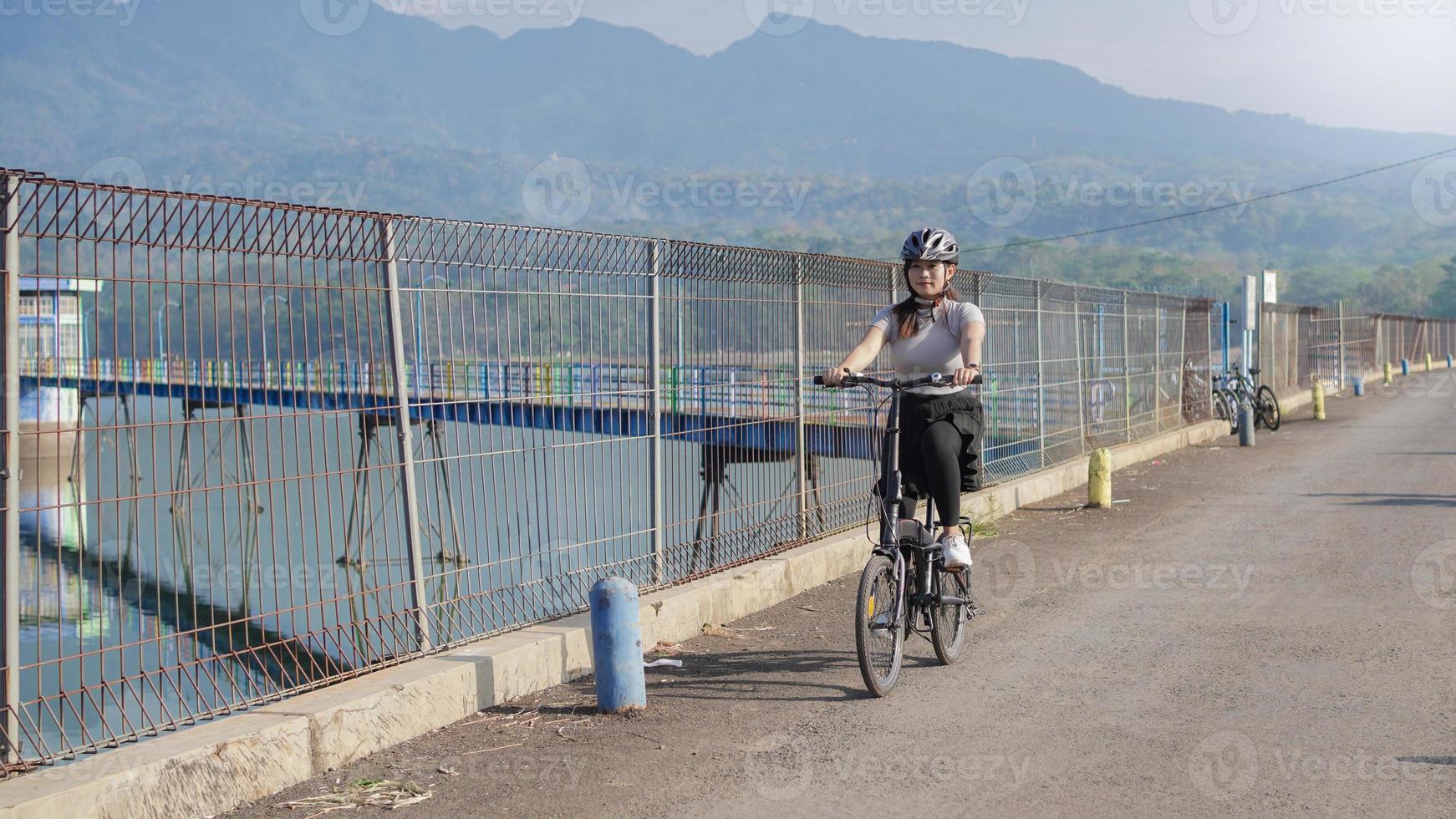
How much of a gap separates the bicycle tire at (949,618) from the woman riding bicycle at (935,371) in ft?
0.89

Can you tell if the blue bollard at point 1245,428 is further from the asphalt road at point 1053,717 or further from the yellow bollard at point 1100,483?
the asphalt road at point 1053,717

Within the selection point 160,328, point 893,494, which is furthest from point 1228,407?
point 160,328

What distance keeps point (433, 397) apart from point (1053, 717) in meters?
3.46

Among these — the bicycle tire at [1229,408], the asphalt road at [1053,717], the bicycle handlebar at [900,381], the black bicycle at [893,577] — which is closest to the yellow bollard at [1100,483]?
the asphalt road at [1053,717]

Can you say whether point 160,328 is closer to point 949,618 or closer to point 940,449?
point 940,449

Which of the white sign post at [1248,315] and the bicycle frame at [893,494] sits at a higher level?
the white sign post at [1248,315]

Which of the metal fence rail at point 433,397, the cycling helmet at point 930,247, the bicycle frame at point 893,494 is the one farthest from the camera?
the cycling helmet at point 930,247

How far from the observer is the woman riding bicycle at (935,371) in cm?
665

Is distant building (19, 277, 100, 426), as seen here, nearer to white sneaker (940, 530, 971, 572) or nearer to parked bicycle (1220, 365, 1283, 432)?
white sneaker (940, 530, 971, 572)

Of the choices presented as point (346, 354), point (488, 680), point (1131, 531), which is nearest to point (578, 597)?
point (488, 680)

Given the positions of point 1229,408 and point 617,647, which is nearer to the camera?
point 617,647

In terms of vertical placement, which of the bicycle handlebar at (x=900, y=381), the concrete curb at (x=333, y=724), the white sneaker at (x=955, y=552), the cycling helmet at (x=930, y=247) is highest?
the cycling helmet at (x=930, y=247)

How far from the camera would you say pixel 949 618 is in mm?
7375

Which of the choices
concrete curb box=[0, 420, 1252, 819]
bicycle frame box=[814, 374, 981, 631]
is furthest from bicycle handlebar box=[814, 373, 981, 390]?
concrete curb box=[0, 420, 1252, 819]
